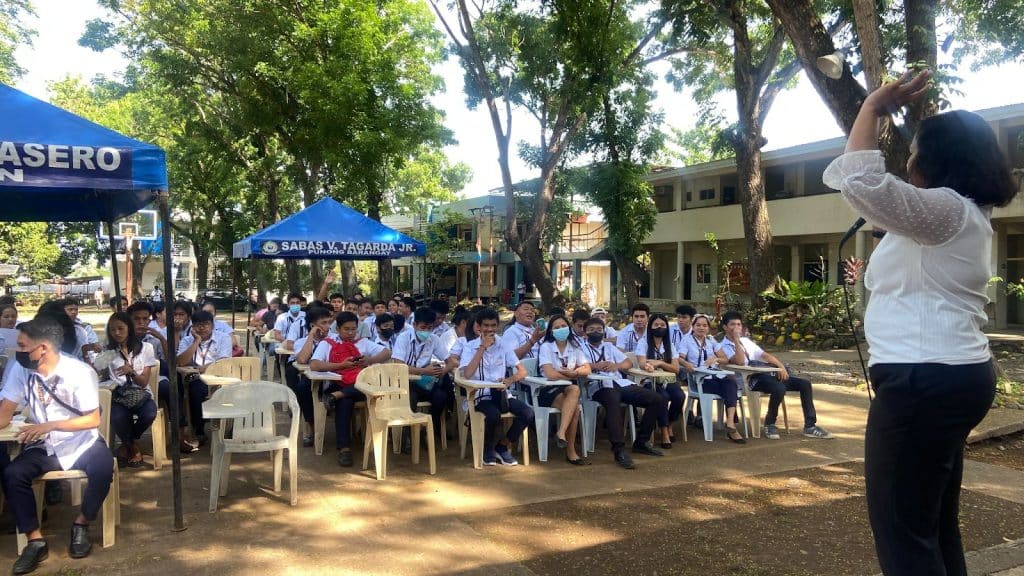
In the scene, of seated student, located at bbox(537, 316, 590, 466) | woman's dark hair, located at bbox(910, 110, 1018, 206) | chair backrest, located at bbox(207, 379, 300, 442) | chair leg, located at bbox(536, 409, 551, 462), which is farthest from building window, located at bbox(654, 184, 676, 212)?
woman's dark hair, located at bbox(910, 110, 1018, 206)

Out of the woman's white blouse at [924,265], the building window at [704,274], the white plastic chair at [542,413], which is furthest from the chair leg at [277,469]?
the building window at [704,274]

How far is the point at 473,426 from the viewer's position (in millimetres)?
5855

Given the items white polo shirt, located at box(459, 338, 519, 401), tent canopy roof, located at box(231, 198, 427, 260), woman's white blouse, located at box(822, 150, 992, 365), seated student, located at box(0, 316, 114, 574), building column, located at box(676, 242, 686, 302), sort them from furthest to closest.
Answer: building column, located at box(676, 242, 686, 302) < tent canopy roof, located at box(231, 198, 427, 260) < white polo shirt, located at box(459, 338, 519, 401) < seated student, located at box(0, 316, 114, 574) < woman's white blouse, located at box(822, 150, 992, 365)

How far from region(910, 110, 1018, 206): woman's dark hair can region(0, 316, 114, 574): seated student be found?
423 cm

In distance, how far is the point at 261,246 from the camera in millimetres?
9391

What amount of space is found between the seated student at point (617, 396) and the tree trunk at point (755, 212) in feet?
34.4

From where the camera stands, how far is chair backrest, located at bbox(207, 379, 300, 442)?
5.03 meters

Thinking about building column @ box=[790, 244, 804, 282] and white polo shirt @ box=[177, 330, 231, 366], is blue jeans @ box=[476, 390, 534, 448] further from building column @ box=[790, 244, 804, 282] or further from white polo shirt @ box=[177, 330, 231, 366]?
building column @ box=[790, 244, 804, 282]

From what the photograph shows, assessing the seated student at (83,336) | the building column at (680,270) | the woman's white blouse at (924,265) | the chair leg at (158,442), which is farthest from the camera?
the building column at (680,270)

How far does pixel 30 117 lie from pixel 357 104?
10861 mm

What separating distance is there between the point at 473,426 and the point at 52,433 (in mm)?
3020

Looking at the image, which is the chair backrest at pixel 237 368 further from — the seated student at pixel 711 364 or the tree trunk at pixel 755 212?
the tree trunk at pixel 755 212

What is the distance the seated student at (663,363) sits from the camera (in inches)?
261

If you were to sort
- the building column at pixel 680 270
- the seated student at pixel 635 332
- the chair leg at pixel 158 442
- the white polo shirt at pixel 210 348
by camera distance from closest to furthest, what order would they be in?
the chair leg at pixel 158 442, the white polo shirt at pixel 210 348, the seated student at pixel 635 332, the building column at pixel 680 270
